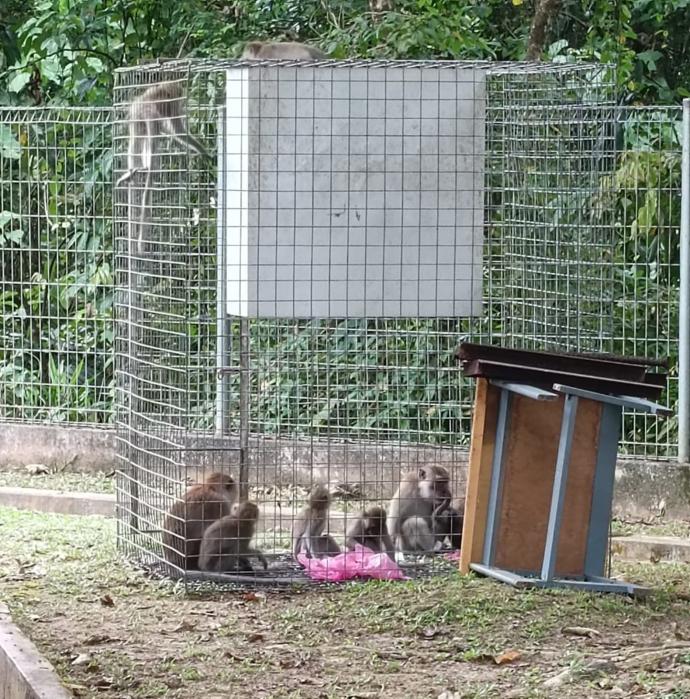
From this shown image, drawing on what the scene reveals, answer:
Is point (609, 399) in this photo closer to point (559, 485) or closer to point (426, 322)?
point (559, 485)

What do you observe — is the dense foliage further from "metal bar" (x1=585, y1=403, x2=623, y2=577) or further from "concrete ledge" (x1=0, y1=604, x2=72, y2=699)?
"concrete ledge" (x1=0, y1=604, x2=72, y2=699)

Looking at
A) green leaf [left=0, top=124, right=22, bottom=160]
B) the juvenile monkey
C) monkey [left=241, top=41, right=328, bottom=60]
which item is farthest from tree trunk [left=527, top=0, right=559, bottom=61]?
the juvenile monkey

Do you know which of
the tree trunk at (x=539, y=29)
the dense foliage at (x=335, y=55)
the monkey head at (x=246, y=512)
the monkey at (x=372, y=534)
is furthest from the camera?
the tree trunk at (x=539, y=29)

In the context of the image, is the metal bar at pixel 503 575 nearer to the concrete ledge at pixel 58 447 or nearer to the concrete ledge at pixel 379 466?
the concrete ledge at pixel 379 466

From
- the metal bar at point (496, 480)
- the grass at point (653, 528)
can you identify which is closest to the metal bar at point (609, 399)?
the metal bar at point (496, 480)

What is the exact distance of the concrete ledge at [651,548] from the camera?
10.4m

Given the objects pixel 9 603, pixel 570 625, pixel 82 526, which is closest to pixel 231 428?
pixel 82 526

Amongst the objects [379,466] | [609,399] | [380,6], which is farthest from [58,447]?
[609,399]

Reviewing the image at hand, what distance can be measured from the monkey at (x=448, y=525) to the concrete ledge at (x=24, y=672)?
3.00 metres

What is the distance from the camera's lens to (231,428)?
11.7 metres

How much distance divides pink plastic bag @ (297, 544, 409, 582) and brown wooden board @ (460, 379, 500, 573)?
0.55m

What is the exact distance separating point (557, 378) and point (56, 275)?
20.3 feet

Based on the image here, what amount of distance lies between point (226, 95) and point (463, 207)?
5.18 feet

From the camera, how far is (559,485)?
338 inches
